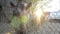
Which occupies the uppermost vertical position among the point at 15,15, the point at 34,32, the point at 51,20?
the point at 15,15

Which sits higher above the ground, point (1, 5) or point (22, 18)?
point (1, 5)

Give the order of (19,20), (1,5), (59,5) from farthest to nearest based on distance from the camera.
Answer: (59,5) < (1,5) < (19,20)

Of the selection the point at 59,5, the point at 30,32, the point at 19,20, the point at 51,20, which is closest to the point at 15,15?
the point at 19,20

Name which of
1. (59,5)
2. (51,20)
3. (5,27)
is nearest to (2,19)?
(5,27)

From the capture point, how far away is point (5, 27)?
55.5 inches

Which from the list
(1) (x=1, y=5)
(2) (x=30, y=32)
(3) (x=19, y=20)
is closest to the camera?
(3) (x=19, y=20)

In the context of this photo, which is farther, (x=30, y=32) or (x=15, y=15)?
(x=30, y=32)

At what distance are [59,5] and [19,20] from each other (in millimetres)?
731

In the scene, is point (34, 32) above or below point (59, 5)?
below

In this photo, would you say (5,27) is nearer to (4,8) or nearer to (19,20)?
(4,8)

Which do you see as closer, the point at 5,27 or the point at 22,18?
the point at 22,18

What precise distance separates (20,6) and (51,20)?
555 millimetres

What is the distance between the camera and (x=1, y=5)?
144 cm

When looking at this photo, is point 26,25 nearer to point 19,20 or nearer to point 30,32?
point 19,20
